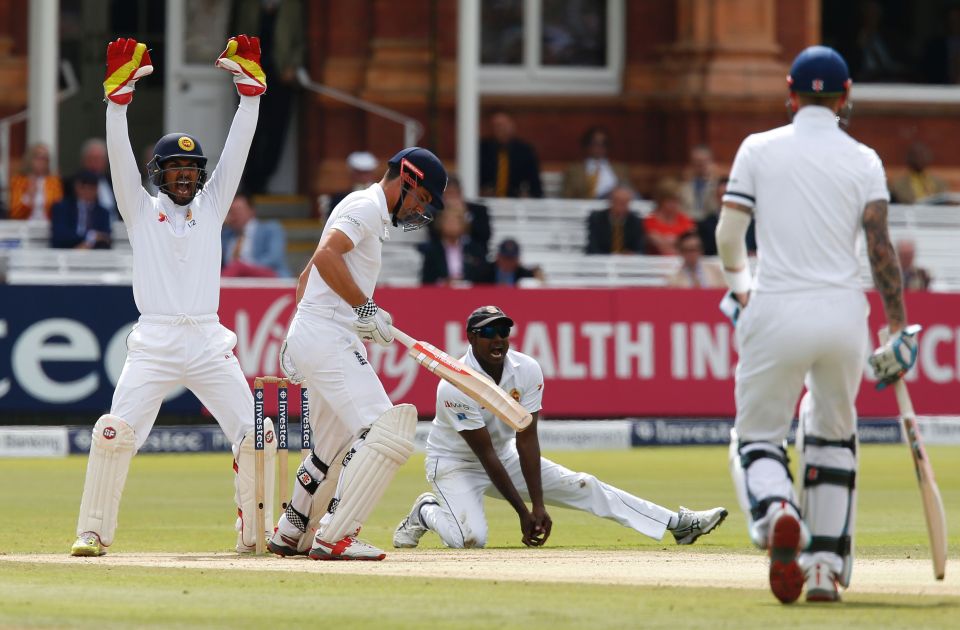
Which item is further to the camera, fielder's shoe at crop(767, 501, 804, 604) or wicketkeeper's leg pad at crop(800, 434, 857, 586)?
wicketkeeper's leg pad at crop(800, 434, 857, 586)

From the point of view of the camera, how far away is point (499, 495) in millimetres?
9055

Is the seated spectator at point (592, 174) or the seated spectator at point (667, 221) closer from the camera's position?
the seated spectator at point (667, 221)

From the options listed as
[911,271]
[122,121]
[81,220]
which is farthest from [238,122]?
[911,271]

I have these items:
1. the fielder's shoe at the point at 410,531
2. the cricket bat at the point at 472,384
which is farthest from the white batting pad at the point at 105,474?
the fielder's shoe at the point at 410,531

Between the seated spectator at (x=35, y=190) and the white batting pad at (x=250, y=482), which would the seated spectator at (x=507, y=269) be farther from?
the white batting pad at (x=250, y=482)

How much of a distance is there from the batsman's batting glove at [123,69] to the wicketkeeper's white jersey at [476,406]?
1810 millimetres

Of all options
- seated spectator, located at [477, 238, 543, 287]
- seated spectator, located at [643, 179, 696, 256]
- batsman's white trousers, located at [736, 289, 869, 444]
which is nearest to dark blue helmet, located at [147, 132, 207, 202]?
batsman's white trousers, located at [736, 289, 869, 444]

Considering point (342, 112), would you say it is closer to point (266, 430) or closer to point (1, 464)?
point (1, 464)

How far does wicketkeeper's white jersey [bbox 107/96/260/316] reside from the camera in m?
8.10

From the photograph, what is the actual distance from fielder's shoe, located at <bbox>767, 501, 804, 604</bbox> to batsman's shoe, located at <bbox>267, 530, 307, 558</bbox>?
2.42 metres

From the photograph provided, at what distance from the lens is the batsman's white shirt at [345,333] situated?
771 cm

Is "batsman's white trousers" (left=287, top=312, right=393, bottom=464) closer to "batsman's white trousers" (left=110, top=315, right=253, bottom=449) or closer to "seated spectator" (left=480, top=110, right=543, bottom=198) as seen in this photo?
"batsman's white trousers" (left=110, top=315, right=253, bottom=449)

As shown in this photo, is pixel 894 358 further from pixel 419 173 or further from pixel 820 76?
pixel 419 173

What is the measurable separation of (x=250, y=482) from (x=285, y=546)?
0.28 m
